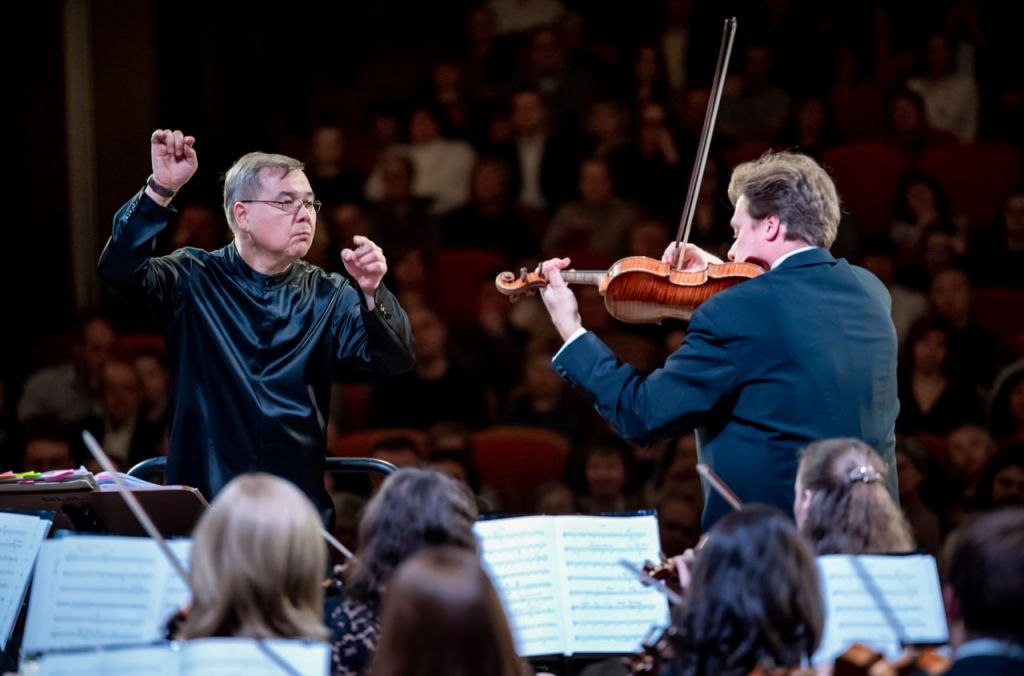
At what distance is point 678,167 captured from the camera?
7254 millimetres

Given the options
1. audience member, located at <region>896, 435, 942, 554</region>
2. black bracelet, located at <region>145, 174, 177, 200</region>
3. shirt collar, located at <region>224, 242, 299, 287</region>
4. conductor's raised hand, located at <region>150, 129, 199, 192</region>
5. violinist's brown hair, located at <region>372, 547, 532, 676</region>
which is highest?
conductor's raised hand, located at <region>150, 129, 199, 192</region>

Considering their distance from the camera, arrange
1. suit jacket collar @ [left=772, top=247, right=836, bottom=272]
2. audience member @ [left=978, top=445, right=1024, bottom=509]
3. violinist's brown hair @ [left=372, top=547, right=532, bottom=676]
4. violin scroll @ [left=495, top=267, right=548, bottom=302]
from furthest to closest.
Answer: audience member @ [left=978, top=445, right=1024, bottom=509] < violin scroll @ [left=495, top=267, right=548, bottom=302] < suit jacket collar @ [left=772, top=247, right=836, bottom=272] < violinist's brown hair @ [left=372, top=547, right=532, bottom=676]

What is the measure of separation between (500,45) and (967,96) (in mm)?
2721

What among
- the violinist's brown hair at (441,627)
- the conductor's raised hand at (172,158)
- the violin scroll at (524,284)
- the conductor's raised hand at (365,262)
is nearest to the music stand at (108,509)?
the conductor's raised hand at (365,262)

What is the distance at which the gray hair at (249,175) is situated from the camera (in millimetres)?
3531

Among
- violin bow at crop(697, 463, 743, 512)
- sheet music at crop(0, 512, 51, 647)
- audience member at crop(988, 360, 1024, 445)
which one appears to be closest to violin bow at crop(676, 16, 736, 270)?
violin bow at crop(697, 463, 743, 512)

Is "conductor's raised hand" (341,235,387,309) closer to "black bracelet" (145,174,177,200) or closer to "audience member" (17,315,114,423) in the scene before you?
"black bracelet" (145,174,177,200)

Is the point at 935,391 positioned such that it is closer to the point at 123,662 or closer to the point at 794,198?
the point at 794,198

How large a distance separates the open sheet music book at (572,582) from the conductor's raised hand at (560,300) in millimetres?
439

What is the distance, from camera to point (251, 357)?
11.3ft

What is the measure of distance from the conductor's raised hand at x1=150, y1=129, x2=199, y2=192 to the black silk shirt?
76 millimetres

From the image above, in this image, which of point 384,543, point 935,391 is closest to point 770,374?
point 384,543

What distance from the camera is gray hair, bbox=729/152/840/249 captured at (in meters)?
3.19

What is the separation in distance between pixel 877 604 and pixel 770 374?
607 mm
